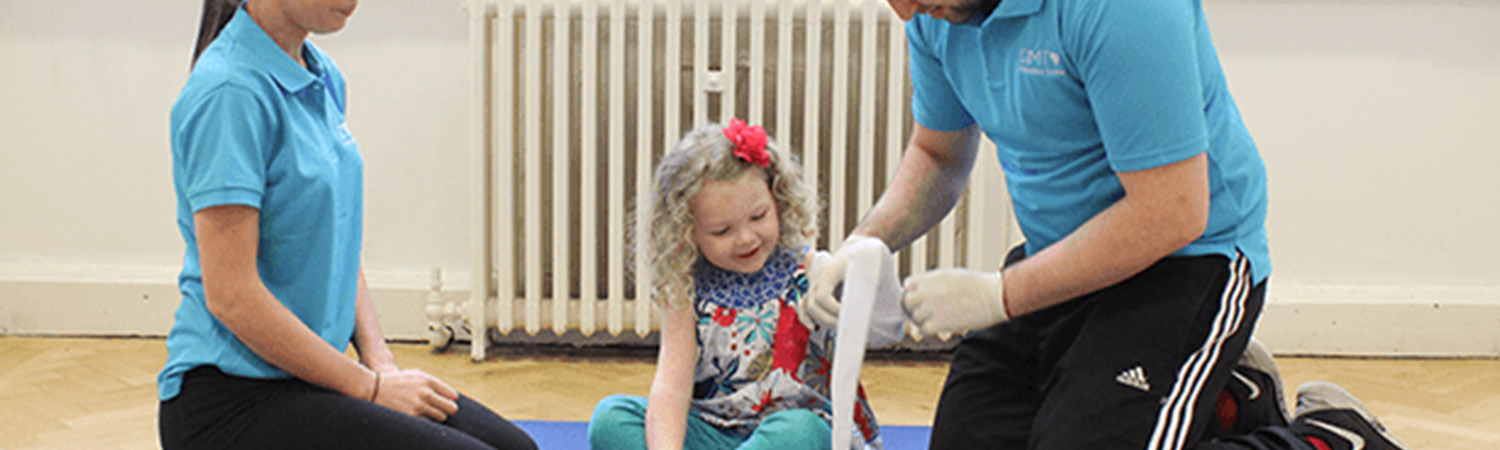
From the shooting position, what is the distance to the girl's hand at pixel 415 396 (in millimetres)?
1287

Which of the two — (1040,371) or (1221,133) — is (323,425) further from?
(1221,133)

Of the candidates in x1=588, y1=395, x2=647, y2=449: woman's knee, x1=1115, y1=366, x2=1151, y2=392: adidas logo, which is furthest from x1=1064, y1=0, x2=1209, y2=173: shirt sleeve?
x1=588, y1=395, x2=647, y2=449: woman's knee

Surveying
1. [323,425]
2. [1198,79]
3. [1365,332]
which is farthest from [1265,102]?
[323,425]

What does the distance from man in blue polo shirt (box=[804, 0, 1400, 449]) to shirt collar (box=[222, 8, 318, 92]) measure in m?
0.58

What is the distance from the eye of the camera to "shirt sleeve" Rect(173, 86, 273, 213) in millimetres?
1101

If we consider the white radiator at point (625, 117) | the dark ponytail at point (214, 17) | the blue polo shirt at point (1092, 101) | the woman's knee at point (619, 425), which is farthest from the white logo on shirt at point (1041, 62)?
the white radiator at point (625, 117)

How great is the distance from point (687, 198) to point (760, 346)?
210mm

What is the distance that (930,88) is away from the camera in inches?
52.5

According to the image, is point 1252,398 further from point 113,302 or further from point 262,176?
point 113,302

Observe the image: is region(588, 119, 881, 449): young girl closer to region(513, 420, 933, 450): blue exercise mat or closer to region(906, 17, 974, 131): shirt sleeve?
region(906, 17, 974, 131): shirt sleeve

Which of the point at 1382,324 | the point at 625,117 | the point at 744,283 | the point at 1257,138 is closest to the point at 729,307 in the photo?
the point at 744,283

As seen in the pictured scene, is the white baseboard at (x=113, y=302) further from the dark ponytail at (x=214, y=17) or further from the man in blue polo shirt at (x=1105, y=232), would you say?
the man in blue polo shirt at (x=1105, y=232)

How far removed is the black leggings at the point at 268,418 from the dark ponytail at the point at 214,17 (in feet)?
1.16

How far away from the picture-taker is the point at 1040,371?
130 cm
